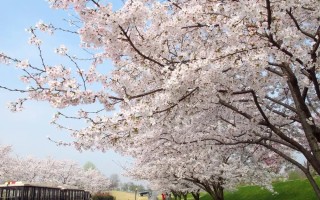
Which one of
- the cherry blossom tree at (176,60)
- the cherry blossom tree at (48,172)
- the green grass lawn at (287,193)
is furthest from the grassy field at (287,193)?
the cherry blossom tree at (48,172)

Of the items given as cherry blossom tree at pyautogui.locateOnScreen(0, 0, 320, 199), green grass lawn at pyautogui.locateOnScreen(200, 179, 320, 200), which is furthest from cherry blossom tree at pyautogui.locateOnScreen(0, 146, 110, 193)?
cherry blossom tree at pyautogui.locateOnScreen(0, 0, 320, 199)

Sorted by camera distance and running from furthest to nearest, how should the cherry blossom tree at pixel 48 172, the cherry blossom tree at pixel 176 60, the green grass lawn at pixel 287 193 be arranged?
1. the cherry blossom tree at pixel 48 172
2. the green grass lawn at pixel 287 193
3. the cherry blossom tree at pixel 176 60

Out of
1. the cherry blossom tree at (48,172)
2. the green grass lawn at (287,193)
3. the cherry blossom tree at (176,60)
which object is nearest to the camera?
the cherry blossom tree at (176,60)

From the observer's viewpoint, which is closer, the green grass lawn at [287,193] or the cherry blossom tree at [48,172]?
the green grass lawn at [287,193]

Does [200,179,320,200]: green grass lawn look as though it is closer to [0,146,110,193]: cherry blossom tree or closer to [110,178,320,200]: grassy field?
[110,178,320,200]: grassy field

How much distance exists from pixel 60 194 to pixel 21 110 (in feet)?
73.8

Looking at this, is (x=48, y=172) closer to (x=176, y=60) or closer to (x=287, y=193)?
(x=287, y=193)

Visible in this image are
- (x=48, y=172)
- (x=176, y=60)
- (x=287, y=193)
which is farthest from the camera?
(x=48, y=172)

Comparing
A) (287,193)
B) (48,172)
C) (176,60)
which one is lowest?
(287,193)

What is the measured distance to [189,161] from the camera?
14258 mm

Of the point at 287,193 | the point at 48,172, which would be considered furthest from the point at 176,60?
the point at 48,172

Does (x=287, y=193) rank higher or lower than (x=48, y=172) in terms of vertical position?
lower

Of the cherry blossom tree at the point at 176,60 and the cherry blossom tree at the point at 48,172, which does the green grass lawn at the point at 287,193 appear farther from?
the cherry blossom tree at the point at 48,172

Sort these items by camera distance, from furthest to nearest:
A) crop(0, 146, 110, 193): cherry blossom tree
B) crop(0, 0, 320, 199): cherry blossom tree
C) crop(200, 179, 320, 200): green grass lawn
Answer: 1. crop(0, 146, 110, 193): cherry blossom tree
2. crop(200, 179, 320, 200): green grass lawn
3. crop(0, 0, 320, 199): cherry blossom tree
